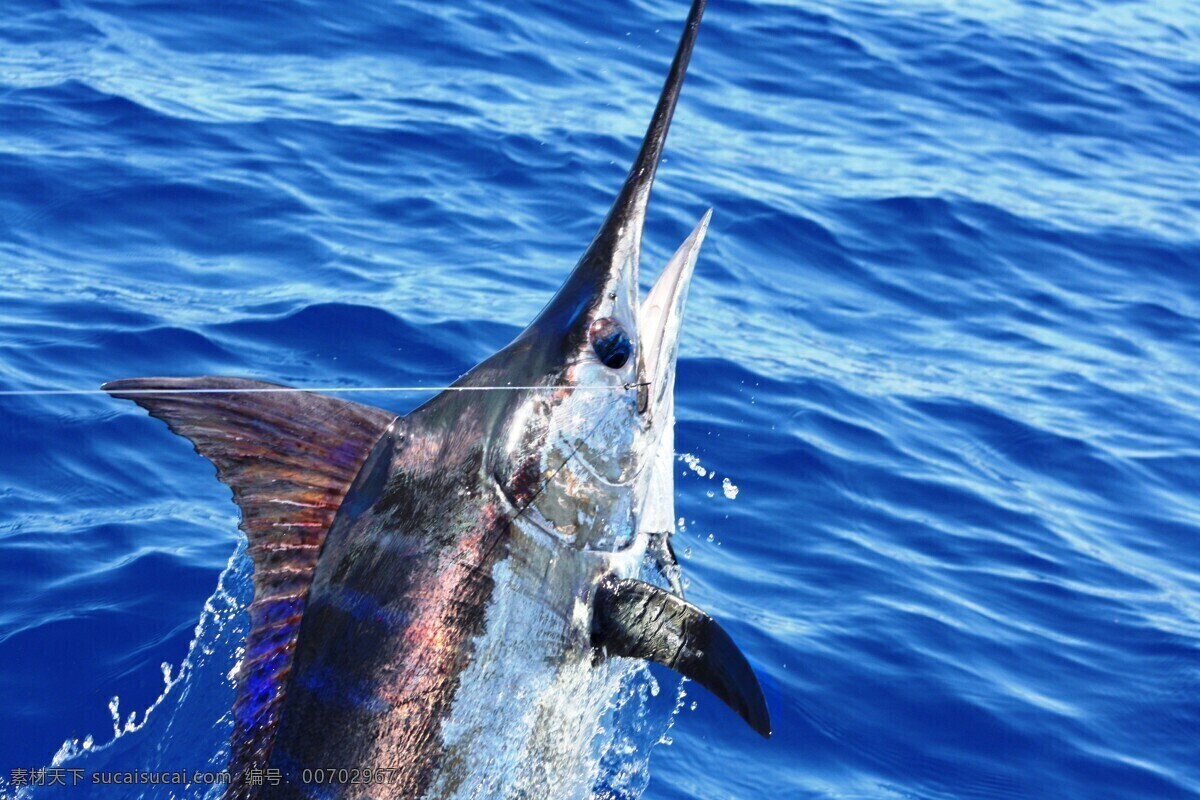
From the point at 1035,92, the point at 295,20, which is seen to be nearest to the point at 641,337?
the point at 295,20

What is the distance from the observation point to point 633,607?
12.4 ft

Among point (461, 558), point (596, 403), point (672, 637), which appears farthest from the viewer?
point (596, 403)

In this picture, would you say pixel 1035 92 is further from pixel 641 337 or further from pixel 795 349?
pixel 641 337

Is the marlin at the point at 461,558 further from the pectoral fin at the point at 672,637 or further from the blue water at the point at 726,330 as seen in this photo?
the blue water at the point at 726,330

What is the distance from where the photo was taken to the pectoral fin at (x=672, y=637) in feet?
12.0

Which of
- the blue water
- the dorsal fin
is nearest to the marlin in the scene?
the dorsal fin

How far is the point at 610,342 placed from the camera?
12.7ft

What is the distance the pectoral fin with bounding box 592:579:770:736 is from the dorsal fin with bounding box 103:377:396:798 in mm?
730

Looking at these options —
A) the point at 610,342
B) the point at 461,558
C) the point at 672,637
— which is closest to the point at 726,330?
the point at 610,342

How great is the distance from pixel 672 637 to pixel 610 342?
30.0 inches

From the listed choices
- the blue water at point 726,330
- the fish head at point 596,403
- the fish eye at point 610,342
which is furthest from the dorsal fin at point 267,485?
the blue water at point 726,330

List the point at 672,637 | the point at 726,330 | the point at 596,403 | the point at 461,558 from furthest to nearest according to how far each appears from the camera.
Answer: the point at 726,330 < the point at 596,403 < the point at 672,637 < the point at 461,558

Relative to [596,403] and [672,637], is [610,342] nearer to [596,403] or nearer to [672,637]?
[596,403]

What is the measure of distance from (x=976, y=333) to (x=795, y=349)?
156 cm
